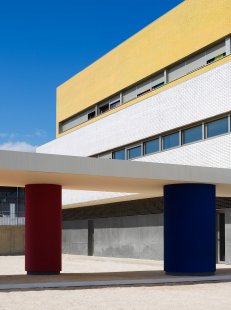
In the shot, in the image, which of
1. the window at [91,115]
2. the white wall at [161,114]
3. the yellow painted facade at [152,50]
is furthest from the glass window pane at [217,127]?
the window at [91,115]

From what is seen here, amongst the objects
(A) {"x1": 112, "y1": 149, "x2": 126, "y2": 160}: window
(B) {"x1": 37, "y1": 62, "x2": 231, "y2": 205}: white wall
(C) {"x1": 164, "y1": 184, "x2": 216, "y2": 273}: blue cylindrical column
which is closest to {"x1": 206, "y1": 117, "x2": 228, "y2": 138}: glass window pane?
(B) {"x1": 37, "y1": 62, "x2": 231, "y2": 205}: white wall

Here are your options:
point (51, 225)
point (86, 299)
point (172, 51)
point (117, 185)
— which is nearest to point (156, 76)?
point (172, 51)

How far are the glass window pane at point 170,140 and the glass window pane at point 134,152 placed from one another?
2.41m

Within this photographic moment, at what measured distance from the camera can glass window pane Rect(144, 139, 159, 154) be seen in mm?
31109

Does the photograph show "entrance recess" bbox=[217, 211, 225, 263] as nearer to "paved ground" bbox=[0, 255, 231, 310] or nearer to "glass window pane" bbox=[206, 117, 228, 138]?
"glass window pane" bbox=[206, 117, 228, 138]

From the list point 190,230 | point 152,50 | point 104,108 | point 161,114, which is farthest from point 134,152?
point 190,230

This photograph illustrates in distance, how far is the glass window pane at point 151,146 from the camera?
31.1 meters

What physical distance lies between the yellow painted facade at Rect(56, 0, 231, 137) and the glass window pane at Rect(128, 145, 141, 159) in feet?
9.55

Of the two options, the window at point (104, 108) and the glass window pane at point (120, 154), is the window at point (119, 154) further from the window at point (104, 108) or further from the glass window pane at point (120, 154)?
the window at point (104, 108)

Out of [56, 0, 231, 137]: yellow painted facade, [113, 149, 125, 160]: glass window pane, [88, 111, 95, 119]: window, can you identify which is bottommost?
[113, 149, 125, 160]: glass window pane

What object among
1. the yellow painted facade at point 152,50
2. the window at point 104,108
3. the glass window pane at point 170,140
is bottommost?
the glass window pane at point 170,140

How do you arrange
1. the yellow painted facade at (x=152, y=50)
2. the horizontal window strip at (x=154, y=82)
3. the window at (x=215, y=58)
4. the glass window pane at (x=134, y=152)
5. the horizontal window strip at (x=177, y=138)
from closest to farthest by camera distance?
the horizontal window strip at (x=177, y=138) < the window at (x=215, y=58) < the yellow painted facade at (x=152, y=50) < the horizontal window strip at (x=154, y=82) < the glass window pane at (x=134, y=152)

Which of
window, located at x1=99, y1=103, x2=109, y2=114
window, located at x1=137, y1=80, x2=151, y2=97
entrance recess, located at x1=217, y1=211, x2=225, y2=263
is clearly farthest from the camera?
window, located at x1=99, y1=103, x2=109, y2=114

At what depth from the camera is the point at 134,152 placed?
33.1 meters
